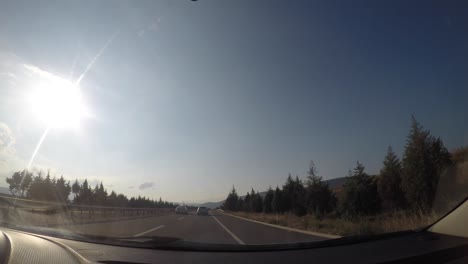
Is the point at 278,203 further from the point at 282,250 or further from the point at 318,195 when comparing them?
the point at 282,250

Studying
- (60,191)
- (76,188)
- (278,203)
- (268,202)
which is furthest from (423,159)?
(268,202)

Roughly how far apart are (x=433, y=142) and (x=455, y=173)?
1342 centimetres

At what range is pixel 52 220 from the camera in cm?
1099

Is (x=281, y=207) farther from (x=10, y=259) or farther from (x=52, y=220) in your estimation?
(x=10, y=259)

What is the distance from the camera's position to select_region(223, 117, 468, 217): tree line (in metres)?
13.3

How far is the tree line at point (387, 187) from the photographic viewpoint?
13.3 metres

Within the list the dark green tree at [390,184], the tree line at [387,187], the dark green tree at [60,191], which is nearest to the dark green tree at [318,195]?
the tree line at [387,187]

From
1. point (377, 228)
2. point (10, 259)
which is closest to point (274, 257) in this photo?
point (10, 259)

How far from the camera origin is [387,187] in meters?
43.2

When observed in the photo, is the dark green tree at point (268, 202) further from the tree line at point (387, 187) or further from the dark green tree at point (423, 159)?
the dark green tree at point (423, 159)

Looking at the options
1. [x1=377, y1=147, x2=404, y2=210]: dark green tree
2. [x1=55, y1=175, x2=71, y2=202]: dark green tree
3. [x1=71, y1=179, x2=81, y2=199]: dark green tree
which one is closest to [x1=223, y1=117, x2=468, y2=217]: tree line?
[x1=377, y1=147, x2=404, y2=210]: dark green tree

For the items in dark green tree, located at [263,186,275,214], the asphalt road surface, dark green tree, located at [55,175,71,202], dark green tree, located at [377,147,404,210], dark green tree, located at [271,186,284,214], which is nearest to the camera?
the asphalt road surface

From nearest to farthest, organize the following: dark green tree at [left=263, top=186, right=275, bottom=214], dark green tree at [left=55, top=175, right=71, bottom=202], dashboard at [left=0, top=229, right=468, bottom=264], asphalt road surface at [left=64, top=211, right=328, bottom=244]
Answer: dashboard at [left=0, top=229, right=468, bottom=264] → asphalt road surface at [left=64, top=211, right=328, bottom=244] → dark green tree at [left=55, top=175, right=71, bottom=202] → dark green tree at [left=263, top=186, right=275, bottom=214]

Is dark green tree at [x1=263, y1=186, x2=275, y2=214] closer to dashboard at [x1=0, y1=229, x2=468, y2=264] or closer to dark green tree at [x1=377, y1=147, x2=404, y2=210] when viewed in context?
dark green tree at [x1=377, y1=147, x2=404, y2=210]
